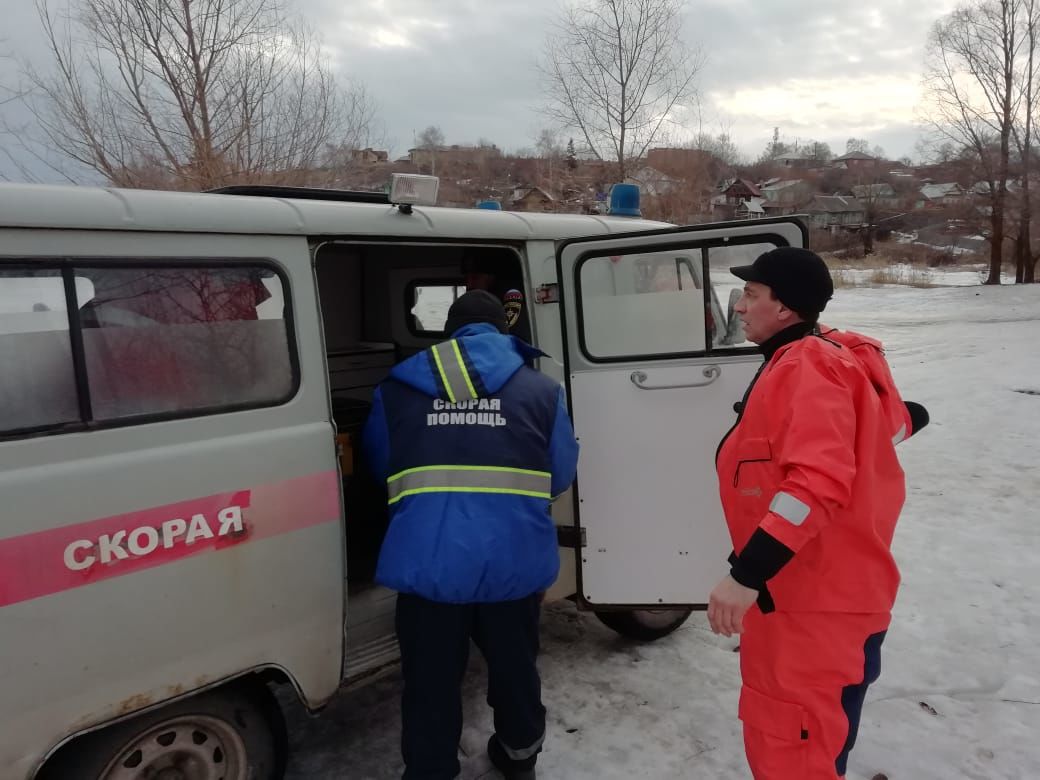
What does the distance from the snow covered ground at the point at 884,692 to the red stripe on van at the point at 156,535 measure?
1.28 m

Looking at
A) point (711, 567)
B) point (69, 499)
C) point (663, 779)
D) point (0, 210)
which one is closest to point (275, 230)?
point (0, 210)

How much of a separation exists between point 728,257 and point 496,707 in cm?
210

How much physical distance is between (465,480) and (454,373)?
1.21 feet

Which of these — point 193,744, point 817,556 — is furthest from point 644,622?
point 193,744

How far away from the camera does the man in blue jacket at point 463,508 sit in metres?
2.42

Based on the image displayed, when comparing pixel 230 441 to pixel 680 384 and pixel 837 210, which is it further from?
pixel 837 210

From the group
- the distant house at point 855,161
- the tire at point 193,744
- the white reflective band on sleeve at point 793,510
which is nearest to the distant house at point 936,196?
the distant house at point 855,161

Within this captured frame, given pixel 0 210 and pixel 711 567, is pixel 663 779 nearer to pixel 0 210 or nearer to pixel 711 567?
pixel 711 567

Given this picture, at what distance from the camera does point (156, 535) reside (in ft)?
7.12

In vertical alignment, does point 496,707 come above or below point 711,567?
below

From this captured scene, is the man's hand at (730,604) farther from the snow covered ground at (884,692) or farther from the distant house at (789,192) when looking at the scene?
the distant house at (789,192)

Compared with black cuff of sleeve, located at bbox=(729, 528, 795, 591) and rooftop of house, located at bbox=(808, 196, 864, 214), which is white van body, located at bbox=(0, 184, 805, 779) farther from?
rooftop of house, located at bbox=(808, 196, 864, 214)

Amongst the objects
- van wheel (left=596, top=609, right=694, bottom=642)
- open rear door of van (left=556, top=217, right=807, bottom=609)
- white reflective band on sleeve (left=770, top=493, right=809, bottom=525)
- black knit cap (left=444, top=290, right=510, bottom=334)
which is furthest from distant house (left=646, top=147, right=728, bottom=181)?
white reflective band on sleeve (left=770, top=493, right=809, bottom=525)

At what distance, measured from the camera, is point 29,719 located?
6.48 feet
